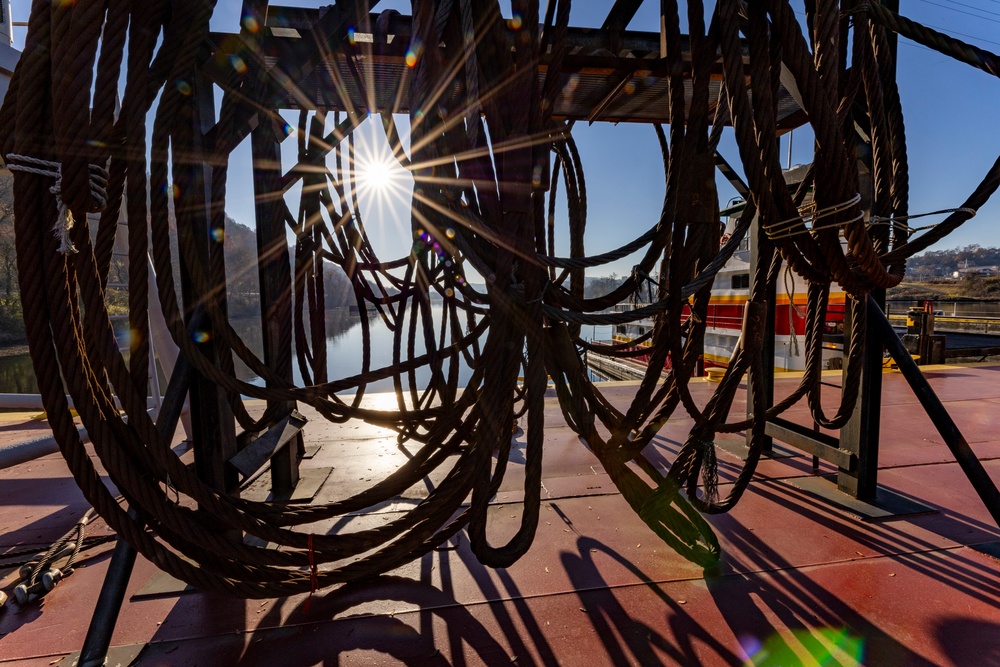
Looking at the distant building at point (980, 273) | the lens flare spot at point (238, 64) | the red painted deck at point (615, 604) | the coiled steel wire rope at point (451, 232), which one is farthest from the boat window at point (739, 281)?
the distant building at point (980, 273)

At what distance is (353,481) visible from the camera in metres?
2.27

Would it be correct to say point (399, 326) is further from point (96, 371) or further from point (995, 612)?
point (995, 612)

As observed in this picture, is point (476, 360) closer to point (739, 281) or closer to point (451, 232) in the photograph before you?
point (451, 232)

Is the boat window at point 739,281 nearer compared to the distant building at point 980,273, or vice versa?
the boat window at point 739,281

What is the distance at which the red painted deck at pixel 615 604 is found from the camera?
3.85 ft

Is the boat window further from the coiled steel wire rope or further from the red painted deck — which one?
the coiled steel wire rope

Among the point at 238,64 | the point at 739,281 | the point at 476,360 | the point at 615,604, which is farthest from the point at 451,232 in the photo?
the point at 739,281

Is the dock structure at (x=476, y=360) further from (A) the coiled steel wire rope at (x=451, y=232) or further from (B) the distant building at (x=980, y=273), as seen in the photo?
(B) the distant building at (x=980, y=273)

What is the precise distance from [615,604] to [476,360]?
2.80ft

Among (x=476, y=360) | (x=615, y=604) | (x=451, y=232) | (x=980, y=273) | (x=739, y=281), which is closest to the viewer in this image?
(x=451, y=232)

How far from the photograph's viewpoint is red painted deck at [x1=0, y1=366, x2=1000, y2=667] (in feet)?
3.85

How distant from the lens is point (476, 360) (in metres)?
1.44

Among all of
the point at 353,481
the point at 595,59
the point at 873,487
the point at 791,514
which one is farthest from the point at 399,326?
the point at 873,487

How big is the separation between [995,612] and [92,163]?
2.59 metres
